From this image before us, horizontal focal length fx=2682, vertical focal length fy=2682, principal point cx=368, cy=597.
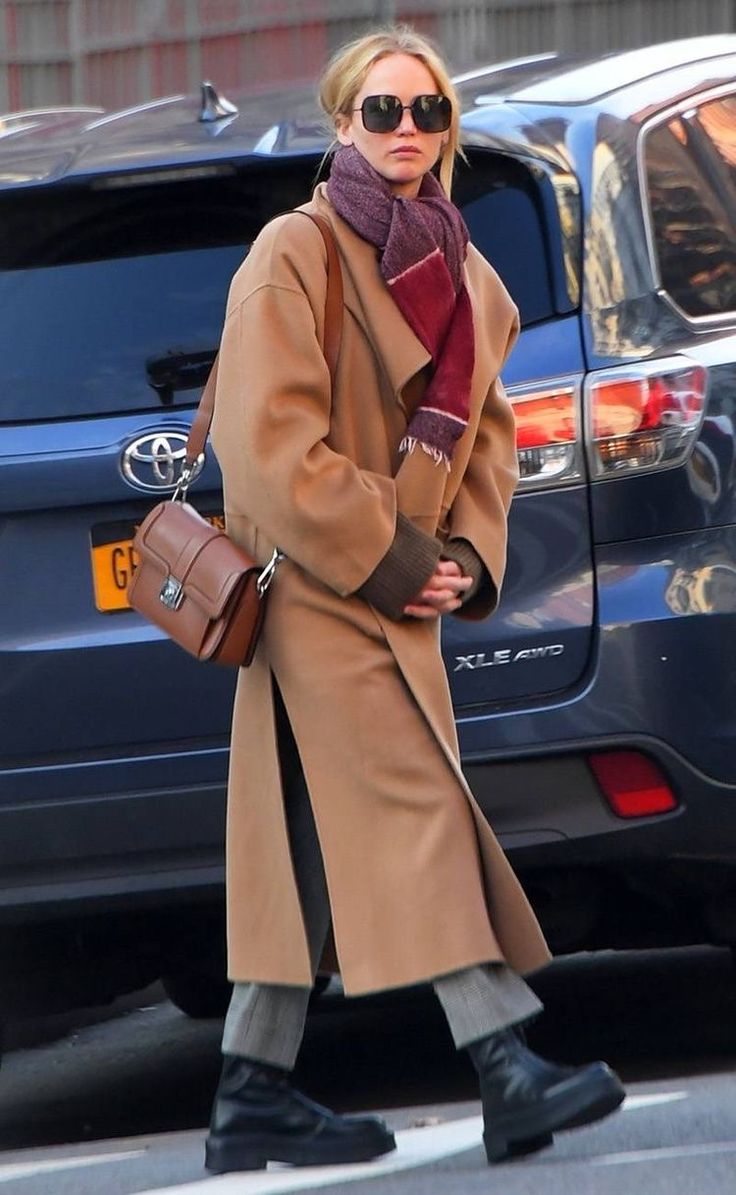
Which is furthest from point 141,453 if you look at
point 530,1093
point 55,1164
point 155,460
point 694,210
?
point 530,1093

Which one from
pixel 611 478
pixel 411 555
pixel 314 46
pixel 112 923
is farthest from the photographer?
pixel 314 46

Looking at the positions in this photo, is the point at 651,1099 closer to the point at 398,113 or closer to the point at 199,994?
the point at 398,113

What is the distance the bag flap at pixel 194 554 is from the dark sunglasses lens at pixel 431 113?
711 mm

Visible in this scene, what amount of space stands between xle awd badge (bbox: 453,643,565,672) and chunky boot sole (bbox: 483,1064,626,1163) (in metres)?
0.86

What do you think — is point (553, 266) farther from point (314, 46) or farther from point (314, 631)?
point (314, 46)

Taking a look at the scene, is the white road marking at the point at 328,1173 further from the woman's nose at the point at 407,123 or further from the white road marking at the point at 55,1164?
the woman's nose at the point at 407,123

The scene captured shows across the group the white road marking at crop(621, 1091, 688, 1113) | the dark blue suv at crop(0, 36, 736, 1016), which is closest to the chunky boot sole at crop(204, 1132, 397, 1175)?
the white road marking at crop(621, 1091, 688, 1113)

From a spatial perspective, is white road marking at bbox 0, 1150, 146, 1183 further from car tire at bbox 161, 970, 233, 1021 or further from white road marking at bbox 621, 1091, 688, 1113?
car tire at bbox 161, 970, 233, 1021

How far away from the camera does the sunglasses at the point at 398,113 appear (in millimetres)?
4098

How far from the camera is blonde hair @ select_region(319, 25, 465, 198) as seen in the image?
163 inches

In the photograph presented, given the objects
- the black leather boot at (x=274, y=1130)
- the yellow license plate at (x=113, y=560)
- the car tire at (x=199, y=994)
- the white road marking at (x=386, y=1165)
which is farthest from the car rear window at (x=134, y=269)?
the car tire at (x=199, y=994)

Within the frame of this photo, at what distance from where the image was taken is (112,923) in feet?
16.8

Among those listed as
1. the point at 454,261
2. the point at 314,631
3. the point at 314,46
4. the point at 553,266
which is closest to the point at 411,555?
the point at 314,631

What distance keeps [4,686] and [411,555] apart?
1031mm
